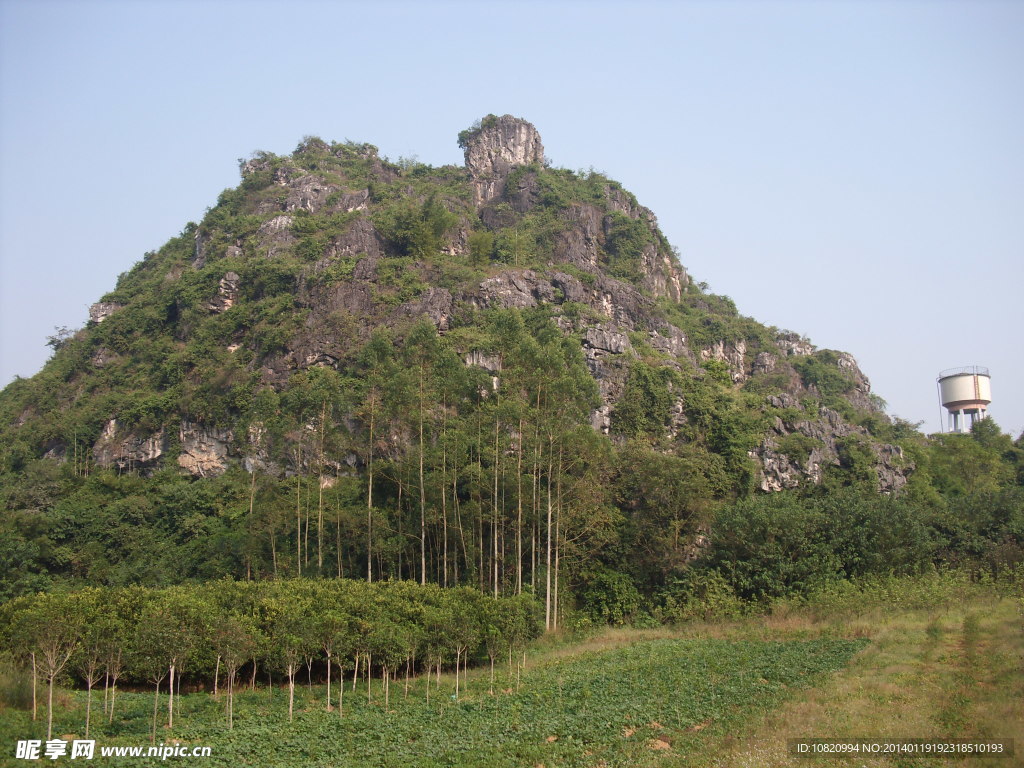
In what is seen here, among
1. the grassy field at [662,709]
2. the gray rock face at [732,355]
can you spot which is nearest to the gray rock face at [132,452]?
the grassy field at [662,709]

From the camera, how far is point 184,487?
47469 millimetres

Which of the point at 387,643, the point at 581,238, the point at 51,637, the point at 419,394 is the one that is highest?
the point at 581,238

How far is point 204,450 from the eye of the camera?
53000mm

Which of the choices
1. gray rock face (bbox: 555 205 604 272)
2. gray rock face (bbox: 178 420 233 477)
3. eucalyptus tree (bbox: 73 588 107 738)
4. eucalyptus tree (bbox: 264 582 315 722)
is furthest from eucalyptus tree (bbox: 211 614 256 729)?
gray rock face (bbox: 555 205 604 272)

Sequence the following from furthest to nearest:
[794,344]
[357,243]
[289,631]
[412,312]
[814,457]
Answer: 1. [794,344]
2. [357,243]
3. [412,312]
4. [814,457]
5. [289,631]

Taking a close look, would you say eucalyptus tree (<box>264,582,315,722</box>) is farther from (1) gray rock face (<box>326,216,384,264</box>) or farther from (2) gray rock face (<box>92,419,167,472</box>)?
(1) gray rock face (<box>326,216,384,264</box>)

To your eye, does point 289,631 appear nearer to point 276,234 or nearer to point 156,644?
point 156,644

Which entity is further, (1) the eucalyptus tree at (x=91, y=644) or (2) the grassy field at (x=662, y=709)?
(1) the eucalyptus tree at (x=91, y=644)

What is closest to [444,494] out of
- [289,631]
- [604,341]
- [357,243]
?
[289,631]

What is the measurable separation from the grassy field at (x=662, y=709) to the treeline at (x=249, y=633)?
2.43ft

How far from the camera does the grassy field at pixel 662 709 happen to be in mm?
16172

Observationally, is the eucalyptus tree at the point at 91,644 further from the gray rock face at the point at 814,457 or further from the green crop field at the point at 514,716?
the gray rock face at the point at 814,457

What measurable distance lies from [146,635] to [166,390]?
41.9m

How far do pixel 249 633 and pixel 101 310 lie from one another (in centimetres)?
5830
